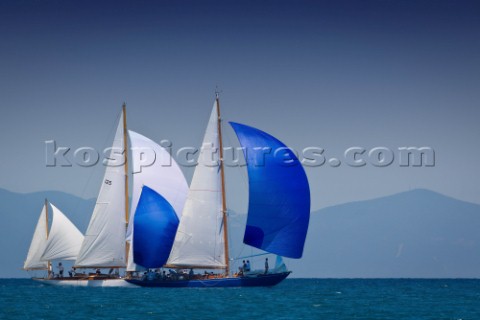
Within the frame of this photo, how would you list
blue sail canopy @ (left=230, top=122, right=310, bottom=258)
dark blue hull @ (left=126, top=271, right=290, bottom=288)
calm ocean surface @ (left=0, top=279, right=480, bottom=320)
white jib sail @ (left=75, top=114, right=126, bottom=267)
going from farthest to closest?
white jib sail @ (left=75, top=114, right=126, bottom=267)
dark blue hull @ (left=126, top=271, right=290, bottom=288)
blue sail canopy @ (left=230, top=122, right=310, bottom=258)
calm ocean surface @ (left=0, top=279, right=480, bottom=320)

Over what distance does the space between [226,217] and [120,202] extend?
35.6 ft

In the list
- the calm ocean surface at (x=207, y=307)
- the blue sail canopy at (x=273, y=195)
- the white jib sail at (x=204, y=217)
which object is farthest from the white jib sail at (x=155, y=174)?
the blue sail canopy at (x=273, y=195)

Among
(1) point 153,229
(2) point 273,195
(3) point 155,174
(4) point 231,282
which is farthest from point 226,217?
(3) point 155,174

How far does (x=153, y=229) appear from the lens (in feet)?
228

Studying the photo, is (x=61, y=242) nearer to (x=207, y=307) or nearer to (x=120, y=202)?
(x=120, y=202)

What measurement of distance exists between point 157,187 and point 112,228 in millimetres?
5173

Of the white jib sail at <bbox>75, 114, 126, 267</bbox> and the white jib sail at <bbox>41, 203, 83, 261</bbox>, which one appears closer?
the white jib sail at <bbox>75, 114, 126, 267</bbox>

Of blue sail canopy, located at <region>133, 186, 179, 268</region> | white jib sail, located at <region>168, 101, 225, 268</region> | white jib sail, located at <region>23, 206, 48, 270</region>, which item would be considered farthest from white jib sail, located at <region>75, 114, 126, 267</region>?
white jib sail, located at <region>23, 206, 48, 270</region>

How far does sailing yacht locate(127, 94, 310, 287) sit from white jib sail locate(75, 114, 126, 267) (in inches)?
170

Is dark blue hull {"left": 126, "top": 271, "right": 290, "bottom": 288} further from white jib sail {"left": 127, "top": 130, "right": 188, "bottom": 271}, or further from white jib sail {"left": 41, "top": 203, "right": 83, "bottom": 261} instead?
white jib sail {"left": 41, "top": 203, "right": 83, "bottom": 261}

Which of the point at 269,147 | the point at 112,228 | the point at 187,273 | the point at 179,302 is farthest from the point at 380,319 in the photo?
the point at 112,228

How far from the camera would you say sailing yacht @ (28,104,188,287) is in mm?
72344

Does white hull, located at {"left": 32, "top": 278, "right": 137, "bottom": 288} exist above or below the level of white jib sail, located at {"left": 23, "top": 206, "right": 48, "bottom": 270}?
below

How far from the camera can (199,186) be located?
65.9 meters
